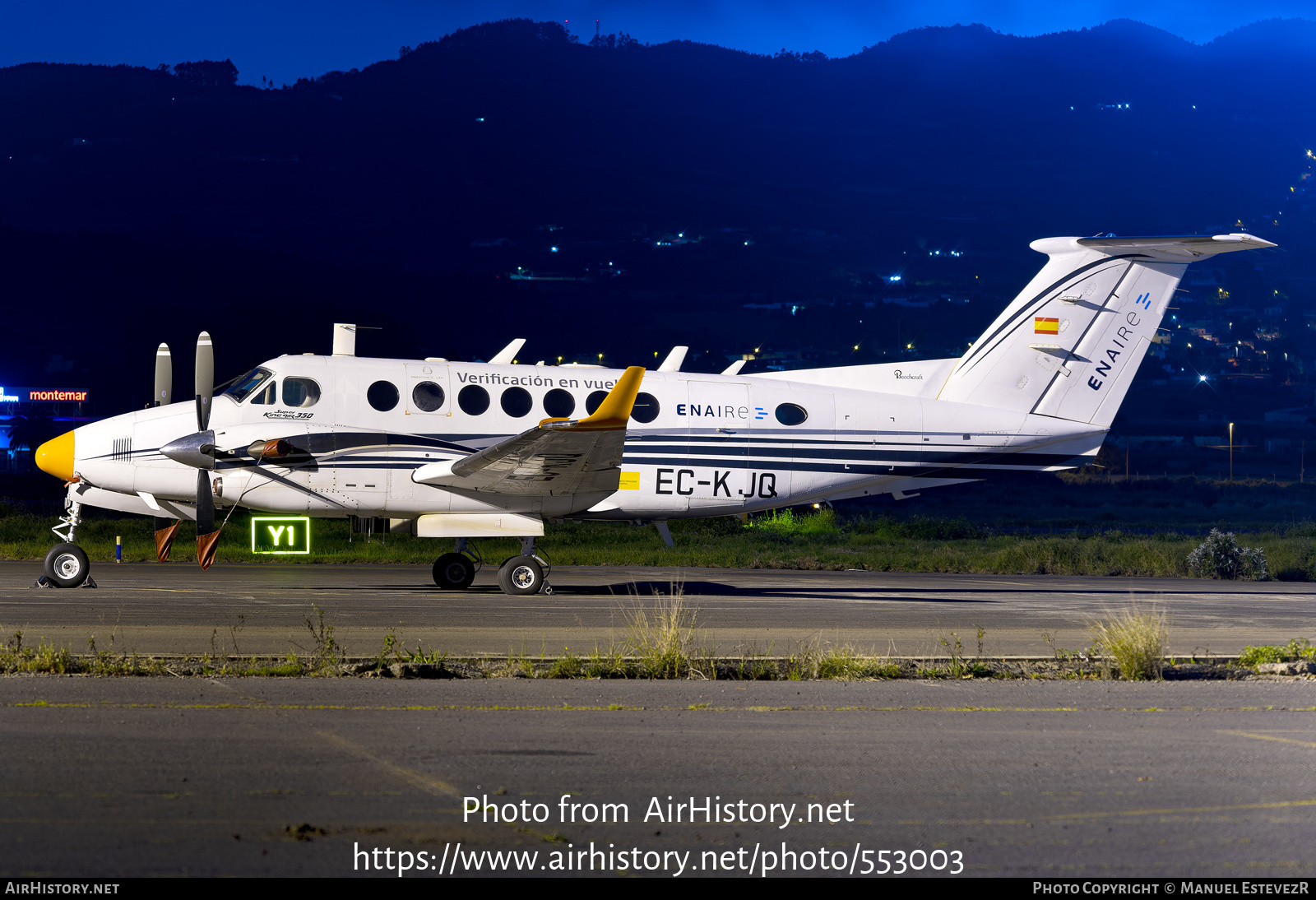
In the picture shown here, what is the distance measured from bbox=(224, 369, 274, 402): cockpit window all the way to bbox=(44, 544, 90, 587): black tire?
3.36 metres

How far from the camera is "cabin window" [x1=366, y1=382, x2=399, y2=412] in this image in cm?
1952

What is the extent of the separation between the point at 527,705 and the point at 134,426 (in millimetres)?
12130

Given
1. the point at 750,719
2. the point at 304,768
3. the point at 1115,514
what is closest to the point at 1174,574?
the point at 750,719

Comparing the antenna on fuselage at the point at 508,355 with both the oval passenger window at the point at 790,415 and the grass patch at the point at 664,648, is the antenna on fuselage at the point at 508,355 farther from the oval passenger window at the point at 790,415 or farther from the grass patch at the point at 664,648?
the grass patch at the point at 664,648

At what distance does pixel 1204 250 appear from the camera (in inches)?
821

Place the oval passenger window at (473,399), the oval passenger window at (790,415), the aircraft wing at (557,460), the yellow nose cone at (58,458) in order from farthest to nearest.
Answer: the oval passenger window at (790,415), the oval passenger window at (473,399), the yellow nose cone at (58,458), the aircraft wing at (557,460)

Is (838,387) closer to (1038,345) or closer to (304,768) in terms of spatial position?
(1038,345)

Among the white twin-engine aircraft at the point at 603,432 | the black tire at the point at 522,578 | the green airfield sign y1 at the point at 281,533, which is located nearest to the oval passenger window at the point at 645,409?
the white twin-engine aircraft at the point at 603,432

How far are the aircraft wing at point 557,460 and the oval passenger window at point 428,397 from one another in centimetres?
100

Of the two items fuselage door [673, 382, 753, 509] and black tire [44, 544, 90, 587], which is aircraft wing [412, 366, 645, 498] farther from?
black tire [44, 544, 90, 587]

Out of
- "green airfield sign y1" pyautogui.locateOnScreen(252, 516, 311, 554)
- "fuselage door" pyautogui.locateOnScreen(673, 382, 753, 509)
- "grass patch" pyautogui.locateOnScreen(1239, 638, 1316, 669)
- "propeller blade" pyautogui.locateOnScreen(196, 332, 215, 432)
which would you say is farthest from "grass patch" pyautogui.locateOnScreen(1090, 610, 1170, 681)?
"propeller blade" pyautogui.locateOnScreen(196, 332, 215, 432)

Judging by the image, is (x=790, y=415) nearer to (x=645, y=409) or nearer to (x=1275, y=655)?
(x=645, y=409)

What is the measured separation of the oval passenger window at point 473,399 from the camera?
65.6 feet

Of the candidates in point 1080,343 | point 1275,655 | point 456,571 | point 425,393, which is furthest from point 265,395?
point 1275,655
